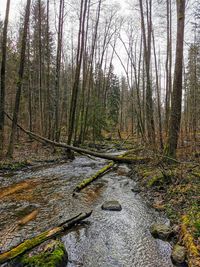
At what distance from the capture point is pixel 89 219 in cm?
582

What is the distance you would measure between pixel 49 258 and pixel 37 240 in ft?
1.97

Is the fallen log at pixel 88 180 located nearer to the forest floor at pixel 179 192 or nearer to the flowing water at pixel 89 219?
the flowing water at pixel 89 219

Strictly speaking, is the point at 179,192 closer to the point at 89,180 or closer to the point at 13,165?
the point at 89,180

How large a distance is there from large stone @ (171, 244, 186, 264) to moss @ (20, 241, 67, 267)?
1.95 metres

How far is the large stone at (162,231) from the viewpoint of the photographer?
192 inches

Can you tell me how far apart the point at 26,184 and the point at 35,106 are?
729 inches

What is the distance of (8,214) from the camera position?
6.01 m

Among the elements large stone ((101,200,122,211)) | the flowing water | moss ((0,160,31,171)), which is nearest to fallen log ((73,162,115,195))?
the flowing water

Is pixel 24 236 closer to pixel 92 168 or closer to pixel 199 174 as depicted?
pixel 199 174

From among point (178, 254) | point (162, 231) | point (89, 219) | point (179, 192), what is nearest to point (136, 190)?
point (179, 192)

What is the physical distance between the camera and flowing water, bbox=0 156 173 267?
14.1 ft

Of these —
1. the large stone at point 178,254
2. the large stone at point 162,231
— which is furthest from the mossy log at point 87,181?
the large stone at point 178,254

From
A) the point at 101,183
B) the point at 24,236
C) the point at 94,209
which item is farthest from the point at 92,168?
the point at 24,236

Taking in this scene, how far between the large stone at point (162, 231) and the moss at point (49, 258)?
2.06 meters
